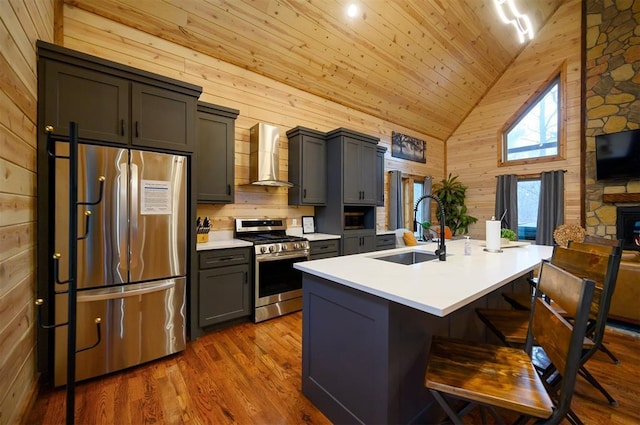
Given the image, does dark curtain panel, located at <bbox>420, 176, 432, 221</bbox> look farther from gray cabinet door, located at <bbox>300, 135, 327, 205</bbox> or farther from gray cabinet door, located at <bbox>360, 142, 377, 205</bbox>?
gray cabinet door, located at <bbox>300, 135, 327, 205</bbox>

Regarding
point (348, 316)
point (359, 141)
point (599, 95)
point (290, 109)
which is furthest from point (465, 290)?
point (599, 95)

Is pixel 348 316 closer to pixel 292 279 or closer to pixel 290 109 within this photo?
pixel 292 279

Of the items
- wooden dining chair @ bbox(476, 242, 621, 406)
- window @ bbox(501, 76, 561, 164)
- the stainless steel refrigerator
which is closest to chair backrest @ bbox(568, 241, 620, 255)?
wooden dining chair @ bbox(476, 242, 621, 406)

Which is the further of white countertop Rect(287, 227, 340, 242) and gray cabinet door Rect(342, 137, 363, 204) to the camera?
gray cabinet door Rect(342, 137, 363, 204)

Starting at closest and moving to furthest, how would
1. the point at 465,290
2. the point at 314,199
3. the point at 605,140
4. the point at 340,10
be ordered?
the point at 465,290 < the point at 340,10 < the point at 314,199 < the point at 605,140

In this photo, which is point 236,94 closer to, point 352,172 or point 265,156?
point 265,156

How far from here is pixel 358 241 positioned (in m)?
4.04

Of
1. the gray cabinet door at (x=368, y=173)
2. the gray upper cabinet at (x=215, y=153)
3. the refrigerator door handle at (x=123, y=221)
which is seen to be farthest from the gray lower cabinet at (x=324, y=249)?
the refrigerator door handle at (x=123, y=221)

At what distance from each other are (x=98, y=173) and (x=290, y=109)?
8.59ft

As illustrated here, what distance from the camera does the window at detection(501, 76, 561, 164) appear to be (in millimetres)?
5219

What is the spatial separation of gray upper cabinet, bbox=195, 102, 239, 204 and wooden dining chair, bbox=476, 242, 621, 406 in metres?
2.62

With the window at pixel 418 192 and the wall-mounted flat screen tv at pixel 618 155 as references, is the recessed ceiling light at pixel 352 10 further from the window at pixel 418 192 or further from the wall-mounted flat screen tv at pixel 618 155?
the wall-mounted flat screen tv at pixel 618 155

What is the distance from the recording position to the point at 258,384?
6.46 ft

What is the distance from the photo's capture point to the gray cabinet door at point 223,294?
267cm
